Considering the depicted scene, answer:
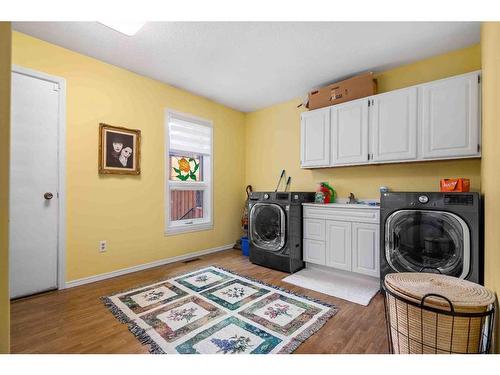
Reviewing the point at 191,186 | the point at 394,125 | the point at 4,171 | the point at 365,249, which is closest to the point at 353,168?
the point at 394,125

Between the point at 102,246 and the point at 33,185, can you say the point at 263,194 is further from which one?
the point at 33,185

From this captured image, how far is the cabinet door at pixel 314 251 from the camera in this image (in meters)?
2.78

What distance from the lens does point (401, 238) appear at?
7.03 feet

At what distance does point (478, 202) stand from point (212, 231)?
3.13 m

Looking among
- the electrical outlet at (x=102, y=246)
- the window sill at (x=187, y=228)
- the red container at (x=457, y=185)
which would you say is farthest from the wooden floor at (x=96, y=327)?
the red container at (x=457, y=185)

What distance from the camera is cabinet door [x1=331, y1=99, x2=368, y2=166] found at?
8.72 feet

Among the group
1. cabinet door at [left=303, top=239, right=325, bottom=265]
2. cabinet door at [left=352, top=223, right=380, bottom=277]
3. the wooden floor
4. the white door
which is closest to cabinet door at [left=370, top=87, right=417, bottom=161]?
cabinet door at [left=352, top=223, right=380, bottom=277]

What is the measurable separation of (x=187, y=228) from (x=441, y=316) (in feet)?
9.78

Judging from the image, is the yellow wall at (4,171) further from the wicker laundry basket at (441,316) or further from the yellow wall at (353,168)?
the yellow wall at (353,168)

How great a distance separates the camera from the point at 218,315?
182 centimetres

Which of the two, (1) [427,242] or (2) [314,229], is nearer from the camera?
(1) [427,242]

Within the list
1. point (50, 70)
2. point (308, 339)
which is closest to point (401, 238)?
point (308, 339)
